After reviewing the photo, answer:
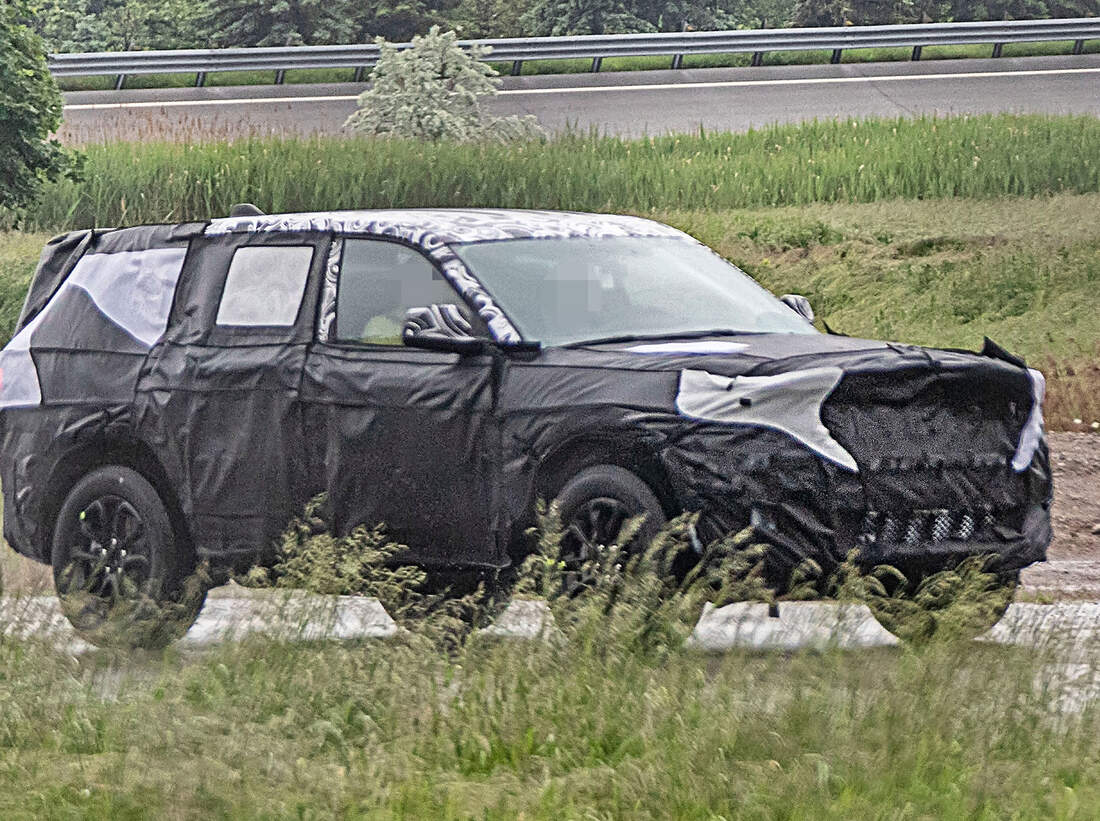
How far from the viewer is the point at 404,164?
21031mm

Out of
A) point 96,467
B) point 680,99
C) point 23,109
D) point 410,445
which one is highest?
point 410,445

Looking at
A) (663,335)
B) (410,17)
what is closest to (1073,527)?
(663,335)

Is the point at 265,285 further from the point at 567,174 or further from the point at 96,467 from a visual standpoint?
the point at 567,174

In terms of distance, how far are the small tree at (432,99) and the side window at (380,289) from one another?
49.9 feet

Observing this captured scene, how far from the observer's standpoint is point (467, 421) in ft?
23.7

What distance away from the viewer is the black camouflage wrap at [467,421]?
6.57 m

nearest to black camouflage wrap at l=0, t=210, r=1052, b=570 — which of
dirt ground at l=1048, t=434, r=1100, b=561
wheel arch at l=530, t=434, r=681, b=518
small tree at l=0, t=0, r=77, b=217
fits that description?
wheel arch at l=530, t=434, r=681, b=518

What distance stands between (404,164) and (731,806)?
55.4ft

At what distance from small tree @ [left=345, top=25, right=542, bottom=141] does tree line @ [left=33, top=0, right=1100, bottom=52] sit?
1485 centimetres

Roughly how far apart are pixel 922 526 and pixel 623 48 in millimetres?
25213

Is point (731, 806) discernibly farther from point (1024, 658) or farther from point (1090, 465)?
point (1090, 465)

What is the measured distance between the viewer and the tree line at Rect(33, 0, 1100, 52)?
38688 mm

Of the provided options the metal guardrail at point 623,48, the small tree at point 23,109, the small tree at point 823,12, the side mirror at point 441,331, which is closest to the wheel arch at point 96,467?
the side mirror at point 441,331

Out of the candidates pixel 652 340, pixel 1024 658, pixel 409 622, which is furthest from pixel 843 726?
pixel 652 340
